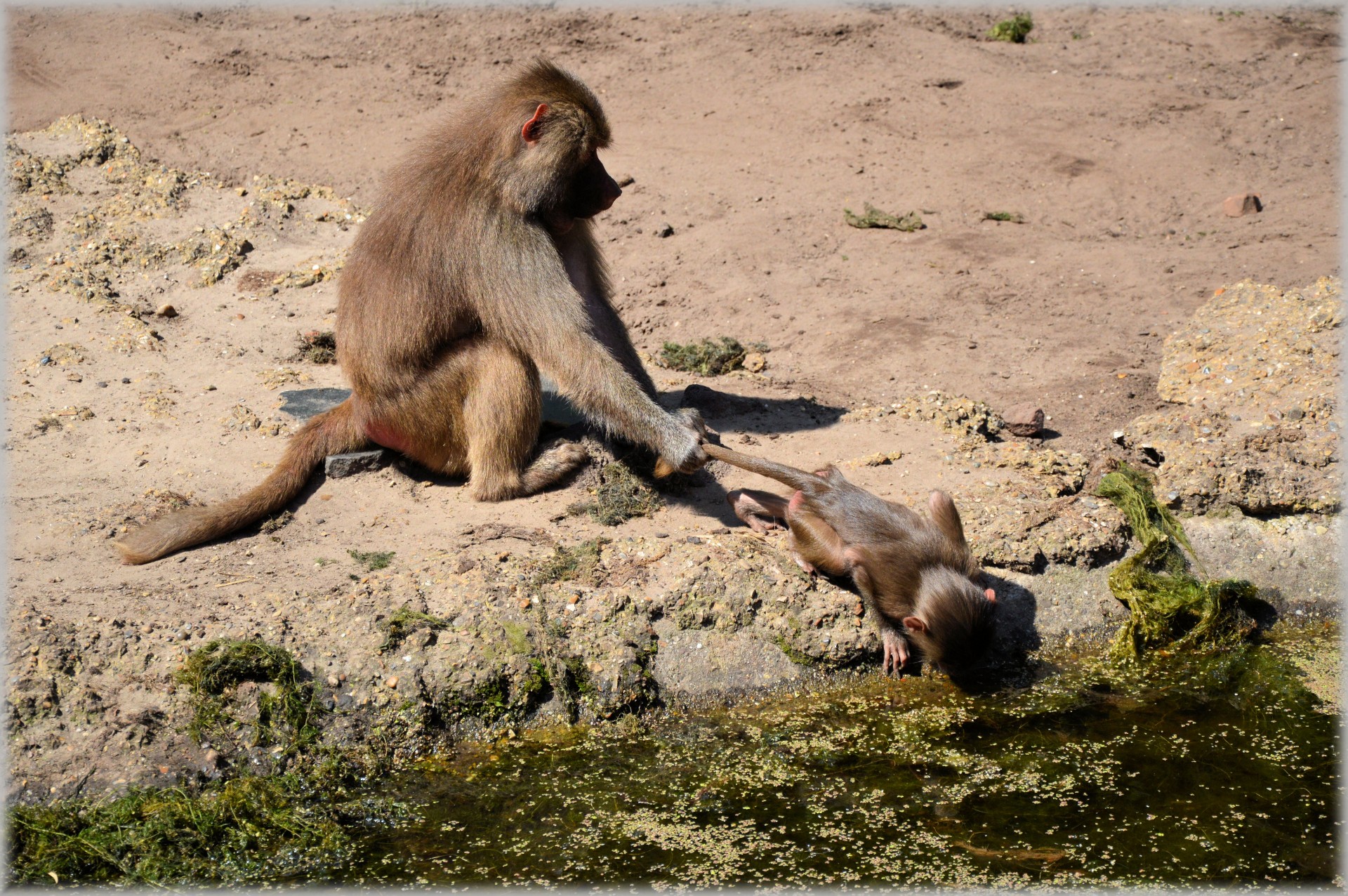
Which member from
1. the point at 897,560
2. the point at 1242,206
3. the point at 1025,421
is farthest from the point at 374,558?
the point at 1242,206

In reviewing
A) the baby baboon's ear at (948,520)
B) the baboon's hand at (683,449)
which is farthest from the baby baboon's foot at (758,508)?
the baby baboon's ear at (948,520)

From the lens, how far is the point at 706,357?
7.95 metres

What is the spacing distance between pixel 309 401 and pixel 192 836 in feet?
11.3

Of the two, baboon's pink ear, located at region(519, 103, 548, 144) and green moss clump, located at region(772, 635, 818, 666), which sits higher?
baboon's pink ear, located at region(519, 103, 548, 144)

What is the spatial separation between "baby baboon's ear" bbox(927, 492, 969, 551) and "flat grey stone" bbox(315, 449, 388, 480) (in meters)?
2.97

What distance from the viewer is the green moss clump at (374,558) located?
5.43 metres

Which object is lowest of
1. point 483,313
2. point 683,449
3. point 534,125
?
point 683,449

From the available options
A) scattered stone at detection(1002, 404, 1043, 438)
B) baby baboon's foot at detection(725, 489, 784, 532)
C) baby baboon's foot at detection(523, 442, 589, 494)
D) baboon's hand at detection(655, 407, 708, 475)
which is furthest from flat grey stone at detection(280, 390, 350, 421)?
scattered stone at detection(1002, 404, 1043, 438)

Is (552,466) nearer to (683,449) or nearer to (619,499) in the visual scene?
(619,499)

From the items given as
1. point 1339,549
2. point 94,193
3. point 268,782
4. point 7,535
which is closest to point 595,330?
point 268,782

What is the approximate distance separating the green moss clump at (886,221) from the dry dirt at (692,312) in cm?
11

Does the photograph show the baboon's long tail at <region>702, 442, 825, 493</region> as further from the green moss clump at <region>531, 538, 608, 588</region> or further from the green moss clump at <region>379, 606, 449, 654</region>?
the green moss clump at <region>379, 606, 449, 654</region>

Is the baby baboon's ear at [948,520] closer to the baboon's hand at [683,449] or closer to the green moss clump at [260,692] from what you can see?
the baboon's hand at [683,449]

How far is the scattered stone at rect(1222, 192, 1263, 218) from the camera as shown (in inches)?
387
